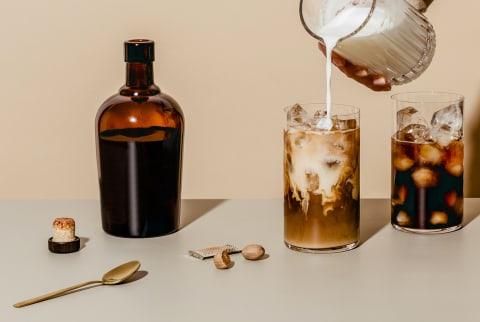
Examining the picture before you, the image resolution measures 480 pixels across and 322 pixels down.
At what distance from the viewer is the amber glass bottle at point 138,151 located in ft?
4.20

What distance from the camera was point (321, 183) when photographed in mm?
1201

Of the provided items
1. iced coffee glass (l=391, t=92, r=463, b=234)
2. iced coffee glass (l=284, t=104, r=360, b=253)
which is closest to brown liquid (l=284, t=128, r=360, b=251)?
iced coffee glass (l=284, t=104, r=360, b=253)

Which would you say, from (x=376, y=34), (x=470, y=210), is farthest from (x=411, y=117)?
(x=470, y=210)

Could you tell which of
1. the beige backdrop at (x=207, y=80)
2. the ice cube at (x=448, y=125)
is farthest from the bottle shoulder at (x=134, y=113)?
the beige backdrop at (x=207, y=80)

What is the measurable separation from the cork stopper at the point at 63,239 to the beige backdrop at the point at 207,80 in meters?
0.74

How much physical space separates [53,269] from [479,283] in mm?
532

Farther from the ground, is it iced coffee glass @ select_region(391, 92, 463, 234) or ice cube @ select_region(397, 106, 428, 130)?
ice cube @ select_region(397, 106, 428, 130)

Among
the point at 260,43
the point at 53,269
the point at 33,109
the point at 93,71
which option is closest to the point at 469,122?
the point at 260,43

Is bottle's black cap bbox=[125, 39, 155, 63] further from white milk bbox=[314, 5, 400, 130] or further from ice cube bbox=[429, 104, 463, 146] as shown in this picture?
ice cube bbox=[429, 104, 463, 146]

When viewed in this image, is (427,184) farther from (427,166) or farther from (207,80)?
(207,80)

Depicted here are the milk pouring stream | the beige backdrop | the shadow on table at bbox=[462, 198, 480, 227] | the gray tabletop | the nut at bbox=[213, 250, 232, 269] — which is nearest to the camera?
the gray tabletop

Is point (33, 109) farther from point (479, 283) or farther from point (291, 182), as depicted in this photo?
point (479, 283)

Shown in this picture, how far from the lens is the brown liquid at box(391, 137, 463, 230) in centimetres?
128

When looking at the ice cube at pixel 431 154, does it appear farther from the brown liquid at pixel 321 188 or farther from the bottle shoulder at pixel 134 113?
the bottle shoulder at pixel 134 113
